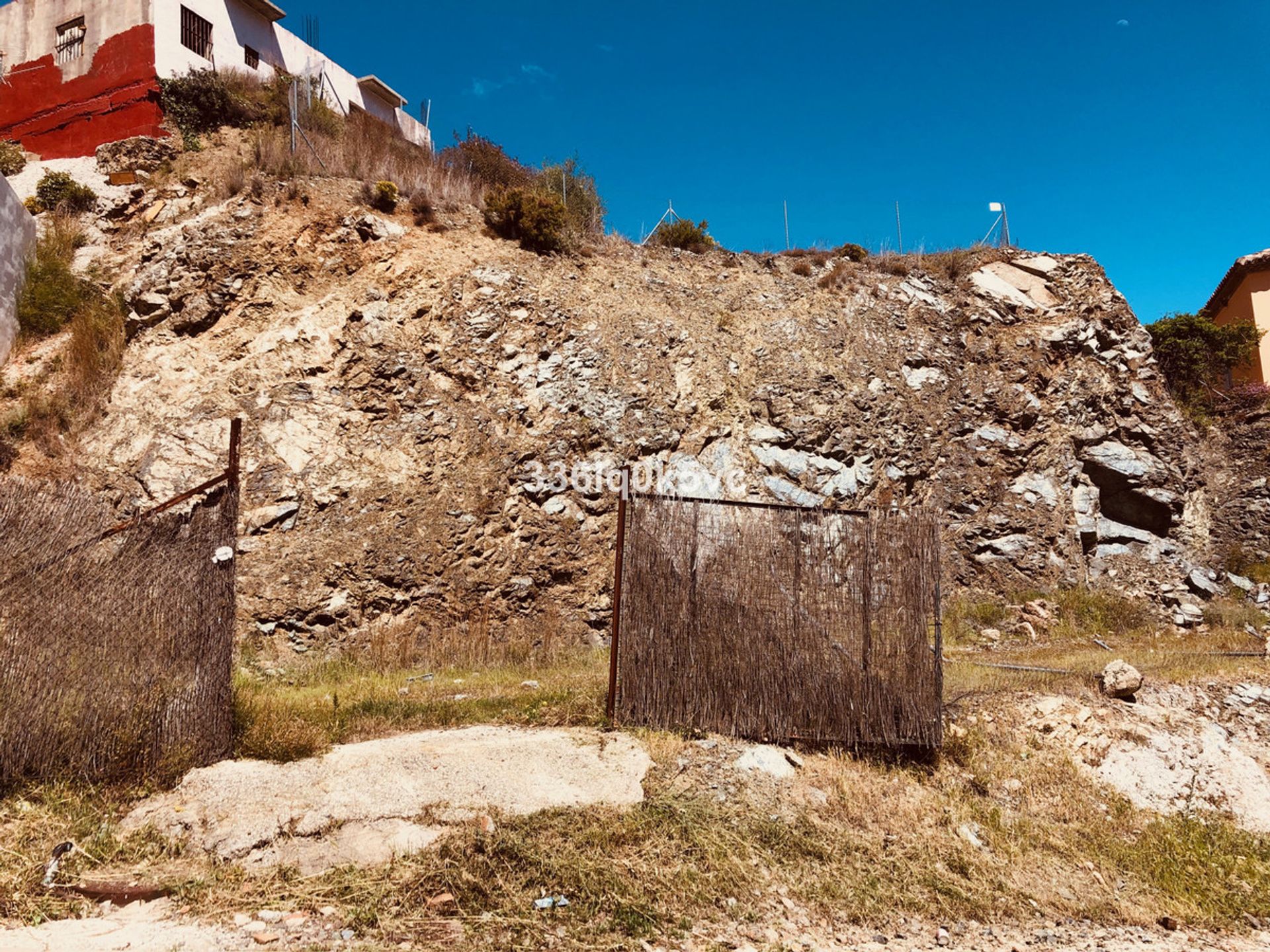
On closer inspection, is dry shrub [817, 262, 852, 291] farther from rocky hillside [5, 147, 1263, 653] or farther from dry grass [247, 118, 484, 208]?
dry grass [247, 118, 484, 208]

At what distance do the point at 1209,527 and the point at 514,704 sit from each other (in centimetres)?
1698

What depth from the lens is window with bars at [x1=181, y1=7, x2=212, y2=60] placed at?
17.9 metres

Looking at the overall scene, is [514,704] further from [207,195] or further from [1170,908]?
[207,195]

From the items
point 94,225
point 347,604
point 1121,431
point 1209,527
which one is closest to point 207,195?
point 94,225

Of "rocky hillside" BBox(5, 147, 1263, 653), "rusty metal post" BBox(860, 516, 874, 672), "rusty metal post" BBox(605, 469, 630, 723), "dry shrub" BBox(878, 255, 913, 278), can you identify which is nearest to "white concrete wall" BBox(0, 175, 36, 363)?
"rocky hillside" BBox(5, 147, 1263, 653)

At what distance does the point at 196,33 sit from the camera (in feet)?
59.9

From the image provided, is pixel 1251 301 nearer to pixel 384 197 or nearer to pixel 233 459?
pixel 384 197

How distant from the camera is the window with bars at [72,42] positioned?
1758cm

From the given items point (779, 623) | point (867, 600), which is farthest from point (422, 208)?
point (867, 600)

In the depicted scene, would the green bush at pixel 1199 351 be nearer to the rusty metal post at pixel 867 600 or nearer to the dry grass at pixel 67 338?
the rusty metal post at pixel 867 600

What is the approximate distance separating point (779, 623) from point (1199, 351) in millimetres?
17822

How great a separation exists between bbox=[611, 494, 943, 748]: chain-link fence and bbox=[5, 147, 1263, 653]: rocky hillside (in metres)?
5.08

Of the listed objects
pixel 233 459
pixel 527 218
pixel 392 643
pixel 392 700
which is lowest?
pixel 392 700

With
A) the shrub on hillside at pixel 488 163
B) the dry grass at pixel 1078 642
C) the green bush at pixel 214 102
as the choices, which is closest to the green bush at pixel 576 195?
the shrub on hillside at pixel 488 163
